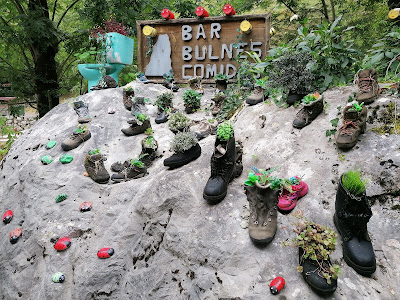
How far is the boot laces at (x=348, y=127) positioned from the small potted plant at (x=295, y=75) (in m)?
0.93

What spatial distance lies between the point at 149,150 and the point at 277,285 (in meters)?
2.40

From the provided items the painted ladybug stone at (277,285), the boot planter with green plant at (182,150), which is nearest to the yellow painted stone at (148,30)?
the boot planter with green plant at (182,150)

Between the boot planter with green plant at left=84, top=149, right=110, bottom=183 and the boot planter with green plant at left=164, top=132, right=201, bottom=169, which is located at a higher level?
the boot planter with green plant at left=164, top=132, right=201, bottom=169

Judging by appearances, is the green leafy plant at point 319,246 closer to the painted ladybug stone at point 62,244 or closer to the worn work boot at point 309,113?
the worn work boot at point 309,113

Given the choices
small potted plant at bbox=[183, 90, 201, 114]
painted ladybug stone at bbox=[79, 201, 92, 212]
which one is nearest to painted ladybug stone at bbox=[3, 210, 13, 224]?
painted ladybug stone at bbox=[79, 201, 92, 212]

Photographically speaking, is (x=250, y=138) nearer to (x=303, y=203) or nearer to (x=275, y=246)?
(x=303, y=203)

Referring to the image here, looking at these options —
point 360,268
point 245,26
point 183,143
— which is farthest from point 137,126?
point 360,268

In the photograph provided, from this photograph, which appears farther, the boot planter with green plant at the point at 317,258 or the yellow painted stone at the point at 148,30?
the yellow painted stone at the point at 148,30

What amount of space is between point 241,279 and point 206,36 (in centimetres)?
509

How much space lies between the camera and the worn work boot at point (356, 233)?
1809mm

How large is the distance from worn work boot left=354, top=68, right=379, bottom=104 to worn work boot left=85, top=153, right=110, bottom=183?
10.0 feet

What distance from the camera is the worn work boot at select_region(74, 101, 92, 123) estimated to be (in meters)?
4.57

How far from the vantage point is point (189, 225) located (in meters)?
2.46

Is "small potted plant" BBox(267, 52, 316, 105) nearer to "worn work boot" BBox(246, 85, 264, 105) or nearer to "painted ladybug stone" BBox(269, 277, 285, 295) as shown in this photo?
"worn work boot" BBox(246, 85, 264, 105)
